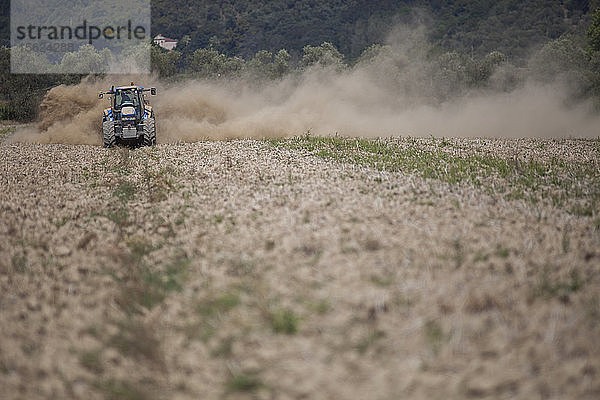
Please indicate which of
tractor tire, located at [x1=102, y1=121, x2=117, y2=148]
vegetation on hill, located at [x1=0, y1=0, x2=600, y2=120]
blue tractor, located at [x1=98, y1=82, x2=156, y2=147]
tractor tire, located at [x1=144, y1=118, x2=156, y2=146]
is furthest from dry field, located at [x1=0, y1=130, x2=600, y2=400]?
vegetation on hill, located at [x1=0, y1=0, x2=600, y2=120]

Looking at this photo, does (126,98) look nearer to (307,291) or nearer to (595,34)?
(307,291)

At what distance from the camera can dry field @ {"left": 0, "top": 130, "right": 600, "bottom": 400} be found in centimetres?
426

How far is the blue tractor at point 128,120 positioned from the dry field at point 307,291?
33.5ft

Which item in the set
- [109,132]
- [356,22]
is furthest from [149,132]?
[356,22]

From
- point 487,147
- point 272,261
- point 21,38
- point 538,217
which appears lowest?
point 272,261

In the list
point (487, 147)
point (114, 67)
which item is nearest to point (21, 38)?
point (114, 67)

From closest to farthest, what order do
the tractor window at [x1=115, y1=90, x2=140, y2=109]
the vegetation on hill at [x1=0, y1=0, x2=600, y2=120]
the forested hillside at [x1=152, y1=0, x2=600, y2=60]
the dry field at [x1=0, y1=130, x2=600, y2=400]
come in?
the dry field at [x1=0, y1=130, x2=600, y2=400]
the tractor window at [x1=115, y1=90, x2=140, y2=109]
the vegetation on hill at [x1=0, y1=0, x2=600, y2=120]
the forested hillside at [x1=152, y1=0, x2=600, y2=60]

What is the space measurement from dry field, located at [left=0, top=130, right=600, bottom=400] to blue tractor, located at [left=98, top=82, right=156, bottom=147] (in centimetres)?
1022

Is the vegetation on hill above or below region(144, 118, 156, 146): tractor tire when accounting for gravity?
above

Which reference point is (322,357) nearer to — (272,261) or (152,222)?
(272,261)

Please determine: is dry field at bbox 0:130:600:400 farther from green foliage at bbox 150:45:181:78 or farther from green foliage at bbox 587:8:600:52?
green foliage at bbox 150:45:181:78

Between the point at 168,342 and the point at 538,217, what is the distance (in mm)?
6388

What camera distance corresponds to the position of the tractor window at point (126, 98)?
2133 cm

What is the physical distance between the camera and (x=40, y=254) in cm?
756
